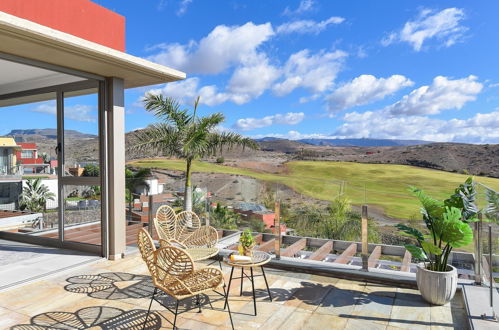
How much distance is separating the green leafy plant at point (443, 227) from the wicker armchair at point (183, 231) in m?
2.32

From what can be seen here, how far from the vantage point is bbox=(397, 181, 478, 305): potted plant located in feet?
11.4

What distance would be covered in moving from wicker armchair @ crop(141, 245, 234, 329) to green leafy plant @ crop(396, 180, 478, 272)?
223cm

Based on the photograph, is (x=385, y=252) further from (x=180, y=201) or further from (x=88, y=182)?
(x=88, y=182)

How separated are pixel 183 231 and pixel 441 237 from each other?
306 cm

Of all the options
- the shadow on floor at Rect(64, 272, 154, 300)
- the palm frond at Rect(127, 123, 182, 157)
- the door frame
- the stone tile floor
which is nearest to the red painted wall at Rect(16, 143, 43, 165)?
the door frame

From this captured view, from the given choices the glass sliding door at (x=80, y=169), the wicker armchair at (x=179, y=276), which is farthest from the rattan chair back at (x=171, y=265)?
the glass sliding door at (x=80, y=169)

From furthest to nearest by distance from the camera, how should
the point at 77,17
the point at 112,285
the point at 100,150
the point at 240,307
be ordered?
the point at 100,150 → the point at 77,17 → the point at 112,285 → the point at 240,307

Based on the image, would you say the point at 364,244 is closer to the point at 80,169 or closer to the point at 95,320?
the point at 95,320

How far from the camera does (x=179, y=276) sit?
276 centimetres

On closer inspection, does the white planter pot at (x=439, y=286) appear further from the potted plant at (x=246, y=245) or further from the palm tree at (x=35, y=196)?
the palm tree at (x=35, y=196)

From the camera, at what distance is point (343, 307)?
3.48 metres

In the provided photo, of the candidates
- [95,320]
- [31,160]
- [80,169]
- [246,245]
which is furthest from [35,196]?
[246,245]

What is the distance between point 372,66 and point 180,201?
2947 inches

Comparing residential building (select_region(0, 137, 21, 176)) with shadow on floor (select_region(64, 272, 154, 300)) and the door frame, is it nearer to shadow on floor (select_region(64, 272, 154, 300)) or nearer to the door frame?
the door frame
